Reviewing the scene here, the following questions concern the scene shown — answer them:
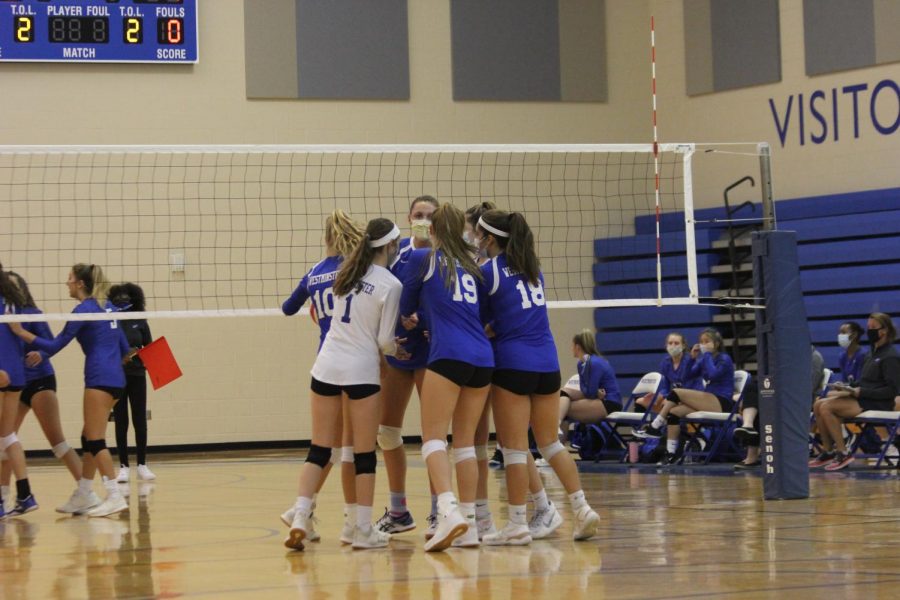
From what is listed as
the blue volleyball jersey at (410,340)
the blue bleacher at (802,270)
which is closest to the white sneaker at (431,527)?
the blue volleyball jersey at (410,340)

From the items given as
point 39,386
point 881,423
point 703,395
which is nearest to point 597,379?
point 703,395

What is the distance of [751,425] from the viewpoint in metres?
11.9

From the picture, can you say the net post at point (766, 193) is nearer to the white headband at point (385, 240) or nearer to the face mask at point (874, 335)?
the face mask at point (874, 335)

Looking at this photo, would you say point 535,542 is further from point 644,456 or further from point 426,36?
point 426,36

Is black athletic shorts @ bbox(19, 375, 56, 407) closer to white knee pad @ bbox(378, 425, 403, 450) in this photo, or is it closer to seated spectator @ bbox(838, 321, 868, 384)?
white knee pad @ bbox(378, 425, 403, 450)

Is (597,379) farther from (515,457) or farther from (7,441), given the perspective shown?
(515,457)

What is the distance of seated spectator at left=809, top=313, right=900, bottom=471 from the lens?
11430 millimetres

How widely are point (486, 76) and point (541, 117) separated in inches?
37.6

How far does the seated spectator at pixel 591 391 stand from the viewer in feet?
42.6

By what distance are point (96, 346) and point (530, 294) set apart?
3.66m

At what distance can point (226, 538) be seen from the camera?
7.37m

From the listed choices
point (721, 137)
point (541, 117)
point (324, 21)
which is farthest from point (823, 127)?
point (324, 21)

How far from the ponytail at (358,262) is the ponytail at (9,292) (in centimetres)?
310

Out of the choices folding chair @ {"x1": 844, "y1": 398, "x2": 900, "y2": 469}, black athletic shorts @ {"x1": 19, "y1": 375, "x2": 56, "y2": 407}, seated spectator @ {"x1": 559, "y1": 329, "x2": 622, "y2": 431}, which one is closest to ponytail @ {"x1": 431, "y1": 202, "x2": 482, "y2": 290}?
black athletic shorts @ {"x1": 19, "y1": 375, "x2": 56, "y2": 407}
